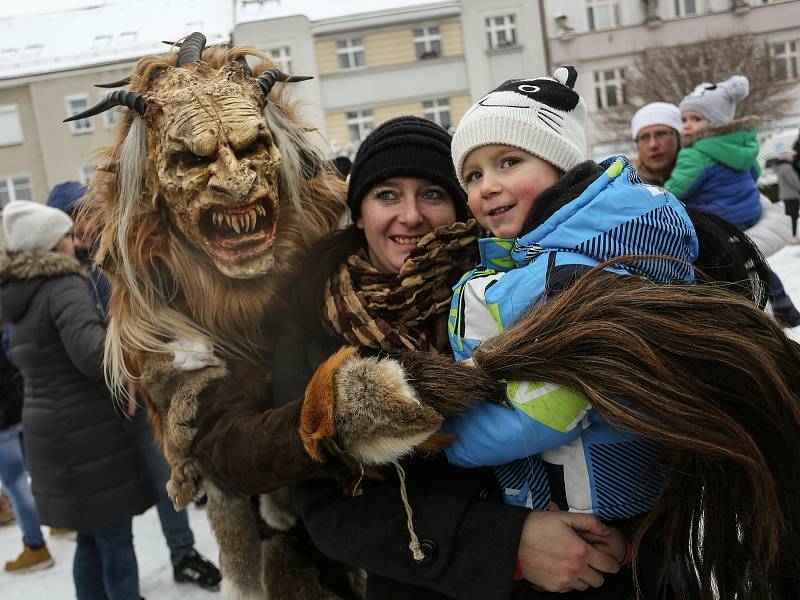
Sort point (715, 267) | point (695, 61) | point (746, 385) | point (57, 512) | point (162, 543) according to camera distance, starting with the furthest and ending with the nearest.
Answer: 1. point (695, 61)
2. point (162, 543)
3. point (57, 512)
4. point (715, 267)
5. point (746, 385)

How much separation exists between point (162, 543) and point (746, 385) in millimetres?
4323

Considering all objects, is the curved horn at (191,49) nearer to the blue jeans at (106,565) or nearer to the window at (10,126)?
the blue jeans at (106,565)

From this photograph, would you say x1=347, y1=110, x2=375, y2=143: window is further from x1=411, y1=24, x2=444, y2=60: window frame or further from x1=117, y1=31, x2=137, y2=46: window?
x1=117, y1=31, x2=137, y2=46: window

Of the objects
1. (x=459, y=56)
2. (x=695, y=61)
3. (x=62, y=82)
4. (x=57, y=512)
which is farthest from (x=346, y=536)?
(x=62, y=82)

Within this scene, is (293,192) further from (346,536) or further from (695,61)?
(695,61)

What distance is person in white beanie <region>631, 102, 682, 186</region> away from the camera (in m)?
3.57

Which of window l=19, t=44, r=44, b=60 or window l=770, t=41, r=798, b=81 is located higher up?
window l=19, t=44, r=44, b=60

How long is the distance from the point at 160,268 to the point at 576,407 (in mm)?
1179

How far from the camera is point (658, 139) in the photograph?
142 inches

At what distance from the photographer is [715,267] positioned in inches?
55.1

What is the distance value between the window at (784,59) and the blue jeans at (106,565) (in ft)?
17.0

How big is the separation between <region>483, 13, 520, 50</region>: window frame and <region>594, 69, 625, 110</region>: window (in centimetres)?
327

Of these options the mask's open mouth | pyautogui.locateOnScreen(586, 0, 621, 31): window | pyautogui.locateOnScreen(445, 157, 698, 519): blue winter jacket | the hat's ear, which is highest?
pyautogui.locateOnScreen(586, 0, 621, 31): window

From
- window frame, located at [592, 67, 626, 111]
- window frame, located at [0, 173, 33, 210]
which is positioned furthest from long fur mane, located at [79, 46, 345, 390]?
window frame, located at [0, 173, 33, 210]
